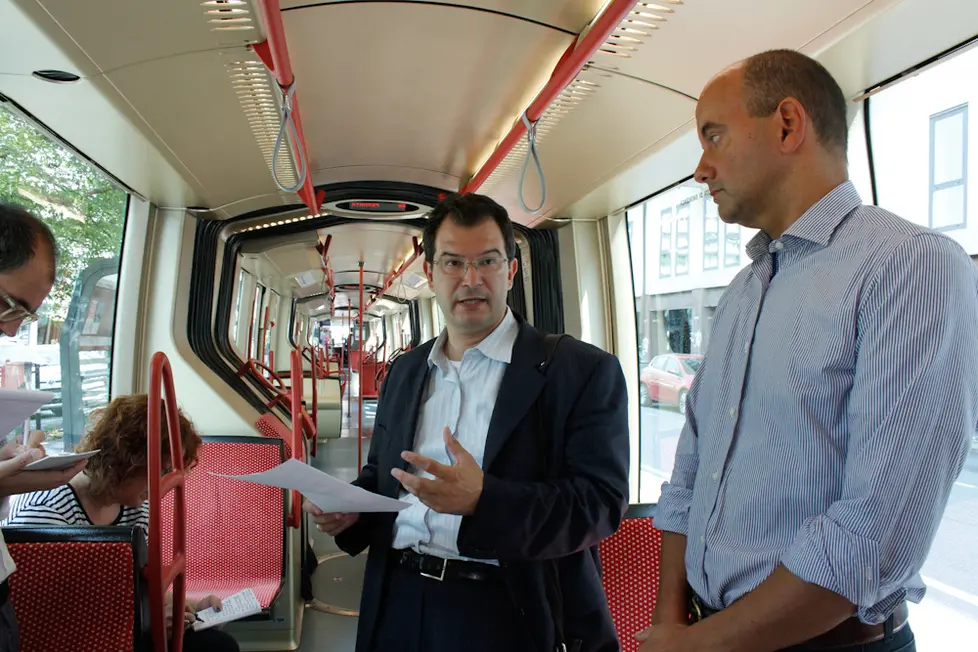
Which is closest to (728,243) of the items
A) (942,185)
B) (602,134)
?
(602,134)

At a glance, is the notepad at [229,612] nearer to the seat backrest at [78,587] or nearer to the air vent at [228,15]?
the seat backrest at [78,587]

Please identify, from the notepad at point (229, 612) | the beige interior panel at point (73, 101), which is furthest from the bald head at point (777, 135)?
the notepad at point (229, 612)

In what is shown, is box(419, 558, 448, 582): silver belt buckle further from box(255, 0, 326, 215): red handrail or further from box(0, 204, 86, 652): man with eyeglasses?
box(255, 0, 326, 215): red handrail

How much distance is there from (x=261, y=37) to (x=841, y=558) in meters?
2.13

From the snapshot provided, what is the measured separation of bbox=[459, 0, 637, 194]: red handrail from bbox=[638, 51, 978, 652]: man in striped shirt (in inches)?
30.4

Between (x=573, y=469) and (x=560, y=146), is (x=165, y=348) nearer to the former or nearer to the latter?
(x=560, y=146)

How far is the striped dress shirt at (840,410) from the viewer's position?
927mm

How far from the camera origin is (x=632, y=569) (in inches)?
87.0

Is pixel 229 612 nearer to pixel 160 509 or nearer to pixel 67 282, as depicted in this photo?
pixel 160 509

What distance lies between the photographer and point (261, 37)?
84.4 inches

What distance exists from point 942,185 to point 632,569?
164 centimetres

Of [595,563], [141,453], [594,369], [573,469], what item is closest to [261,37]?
[141,453]

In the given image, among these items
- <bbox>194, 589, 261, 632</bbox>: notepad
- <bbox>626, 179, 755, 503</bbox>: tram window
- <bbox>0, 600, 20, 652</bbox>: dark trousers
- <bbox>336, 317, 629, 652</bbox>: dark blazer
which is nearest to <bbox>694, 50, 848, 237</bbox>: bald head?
<bbox>336, 317, 629, 652</bbox>: dark blazer

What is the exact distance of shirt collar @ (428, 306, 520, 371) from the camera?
1695 millimetres
